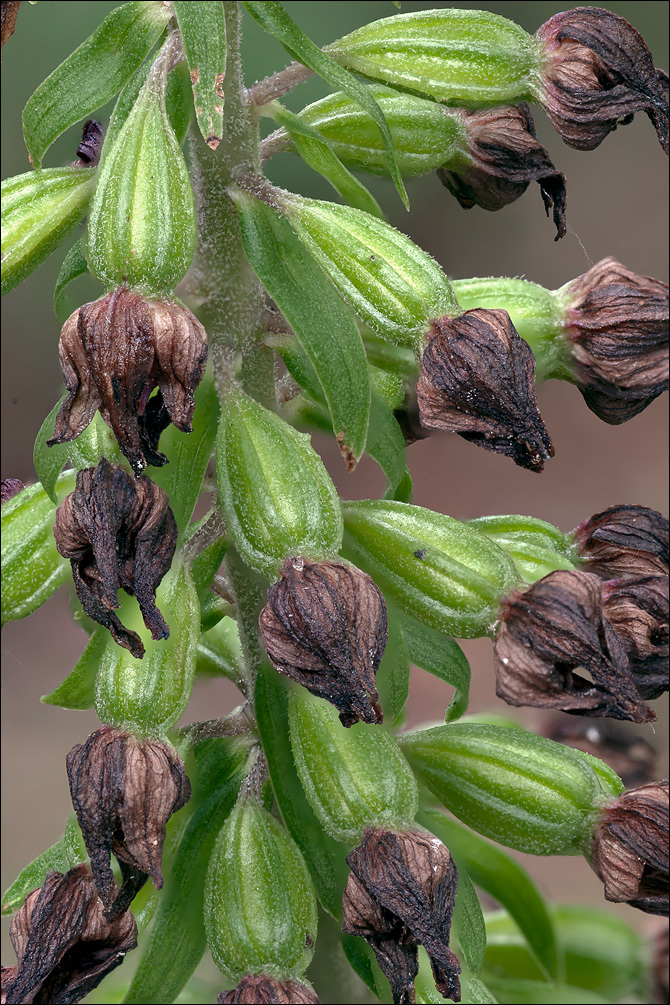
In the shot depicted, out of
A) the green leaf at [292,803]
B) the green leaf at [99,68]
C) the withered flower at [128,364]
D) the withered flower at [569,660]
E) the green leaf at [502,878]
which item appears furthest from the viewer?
the green leaf at [502,878]

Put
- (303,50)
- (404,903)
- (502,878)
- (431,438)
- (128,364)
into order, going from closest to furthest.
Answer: (128,364), (404,903), (303,50), (502,878), (431,438)

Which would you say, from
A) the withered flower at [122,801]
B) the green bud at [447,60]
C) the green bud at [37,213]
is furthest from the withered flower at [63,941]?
the green bud at [447,60]

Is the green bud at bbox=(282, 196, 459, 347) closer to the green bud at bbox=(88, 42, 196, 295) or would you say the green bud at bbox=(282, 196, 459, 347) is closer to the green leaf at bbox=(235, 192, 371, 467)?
the green leaf at bbox=(235, 192, 371, 467)

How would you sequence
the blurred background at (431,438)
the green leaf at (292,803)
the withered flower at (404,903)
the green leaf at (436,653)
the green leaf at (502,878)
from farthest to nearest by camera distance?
the blurred background at (431,438) → the green leaf at (502,878) → the green leaf at (436,653) → the green leaf at (292,803) → the withered flower at (404,903)

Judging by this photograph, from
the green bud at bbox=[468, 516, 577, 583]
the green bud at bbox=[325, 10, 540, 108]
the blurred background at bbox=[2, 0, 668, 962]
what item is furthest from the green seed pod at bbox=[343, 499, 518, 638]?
the blurred background at bbox=[2, 0, 668, 962]

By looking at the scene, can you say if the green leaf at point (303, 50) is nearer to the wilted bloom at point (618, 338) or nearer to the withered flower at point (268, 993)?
the wilted bloom at point (618, 338)

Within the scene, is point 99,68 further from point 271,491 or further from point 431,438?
point 431,438

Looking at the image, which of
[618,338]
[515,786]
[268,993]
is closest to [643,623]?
[515,786]
